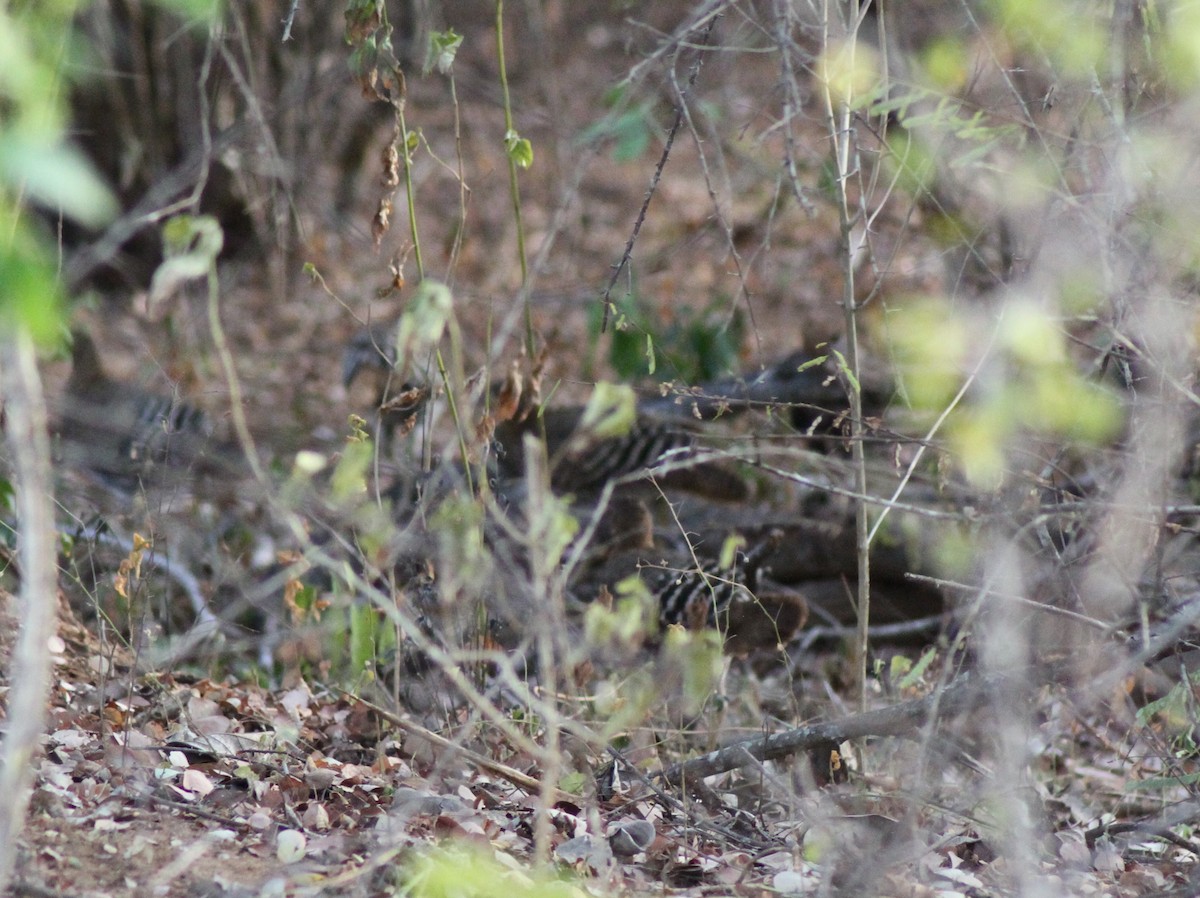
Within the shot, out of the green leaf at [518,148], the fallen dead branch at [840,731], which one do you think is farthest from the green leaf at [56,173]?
the fallen dead branch at [840,731]

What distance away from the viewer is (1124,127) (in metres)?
2.47

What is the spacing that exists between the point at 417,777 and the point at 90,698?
2.77 ft

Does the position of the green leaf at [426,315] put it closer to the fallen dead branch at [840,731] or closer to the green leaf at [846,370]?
the green leaf at [846,370]

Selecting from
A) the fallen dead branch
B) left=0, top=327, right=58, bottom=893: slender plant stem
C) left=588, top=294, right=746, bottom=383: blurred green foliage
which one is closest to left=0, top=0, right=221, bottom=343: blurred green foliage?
left=0, top=327, right=58, bottom=893: slender plant stem

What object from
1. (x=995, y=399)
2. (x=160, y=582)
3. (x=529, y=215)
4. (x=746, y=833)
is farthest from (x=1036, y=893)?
(x=529, y=215)

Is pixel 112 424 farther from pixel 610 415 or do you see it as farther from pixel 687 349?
pixel 610 415

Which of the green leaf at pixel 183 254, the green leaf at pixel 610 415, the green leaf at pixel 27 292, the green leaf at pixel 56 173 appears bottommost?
the green leaf at pixel 610 415

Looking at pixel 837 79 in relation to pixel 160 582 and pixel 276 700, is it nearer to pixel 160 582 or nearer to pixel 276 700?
pixel 276 700

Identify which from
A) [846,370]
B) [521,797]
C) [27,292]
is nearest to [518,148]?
[846,370]

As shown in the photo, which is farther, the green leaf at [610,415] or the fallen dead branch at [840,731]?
the fallen dead branch at [840,731]

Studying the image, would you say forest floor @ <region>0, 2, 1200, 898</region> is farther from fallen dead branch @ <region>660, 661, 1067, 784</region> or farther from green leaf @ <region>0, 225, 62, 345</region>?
green leaf @ <region>0, 225, 62, 345</region>

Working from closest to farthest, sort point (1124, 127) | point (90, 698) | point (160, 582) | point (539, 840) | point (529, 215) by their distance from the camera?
1. point (539, 840)
2. point (1124, 127)
3. point (90, 698)
4. point (160, 582)
5. point (529, 215)

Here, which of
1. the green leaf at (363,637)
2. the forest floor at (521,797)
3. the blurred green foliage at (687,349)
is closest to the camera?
the forest floor at (521,797)

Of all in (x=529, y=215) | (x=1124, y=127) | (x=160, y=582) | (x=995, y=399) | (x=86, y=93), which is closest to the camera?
(x=995, y=399)
